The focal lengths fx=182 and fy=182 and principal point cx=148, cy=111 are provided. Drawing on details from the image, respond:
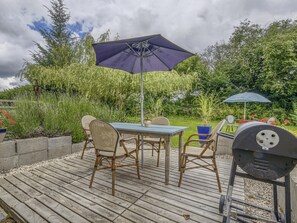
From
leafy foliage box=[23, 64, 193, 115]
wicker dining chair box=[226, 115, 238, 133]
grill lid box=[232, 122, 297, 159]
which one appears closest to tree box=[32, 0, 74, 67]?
leafy foliage box=[23, 64, 193, 115]

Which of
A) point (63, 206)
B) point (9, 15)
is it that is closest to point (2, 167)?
point (63, 206)

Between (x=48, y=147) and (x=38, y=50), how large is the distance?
16863 millimetres

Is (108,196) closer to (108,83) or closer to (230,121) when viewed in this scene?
(230,121)

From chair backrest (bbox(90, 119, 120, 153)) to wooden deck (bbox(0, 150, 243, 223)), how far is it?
577 mm

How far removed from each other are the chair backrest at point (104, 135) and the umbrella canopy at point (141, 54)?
1.10 m

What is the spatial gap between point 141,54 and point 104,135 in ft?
5.02

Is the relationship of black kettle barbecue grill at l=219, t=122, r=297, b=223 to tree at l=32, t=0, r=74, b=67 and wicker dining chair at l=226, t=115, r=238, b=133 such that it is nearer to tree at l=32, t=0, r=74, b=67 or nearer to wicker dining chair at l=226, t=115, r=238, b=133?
wicker dining chair at l=226, t=115, r=238, b=133

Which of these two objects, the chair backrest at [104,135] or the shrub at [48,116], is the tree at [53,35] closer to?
the shrub at [48,116]

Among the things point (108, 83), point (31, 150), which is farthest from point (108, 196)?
point (108, 83)

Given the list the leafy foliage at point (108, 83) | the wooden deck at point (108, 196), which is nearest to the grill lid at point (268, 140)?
the wooden deck at point (108, 196)

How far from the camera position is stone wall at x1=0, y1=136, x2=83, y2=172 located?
119 inches

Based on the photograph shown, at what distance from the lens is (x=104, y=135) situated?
2.36 meters

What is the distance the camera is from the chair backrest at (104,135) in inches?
91.4

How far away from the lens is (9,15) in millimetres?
6348
